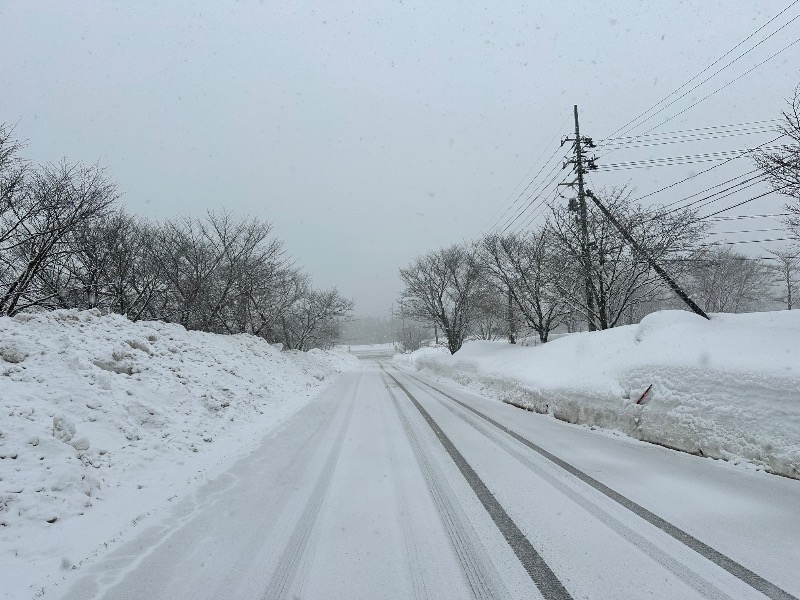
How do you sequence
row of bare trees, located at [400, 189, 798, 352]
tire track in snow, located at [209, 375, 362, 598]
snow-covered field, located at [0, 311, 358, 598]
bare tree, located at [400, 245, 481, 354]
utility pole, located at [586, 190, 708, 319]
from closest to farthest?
tire track in snow, located at [209, 375, 362, 598] < snow-covered field, located at [0, 311, 358, 598] < utility pole, located at [586, 190, 708, 319] < row of bare trees, located at [400, 189, 798, 352] < bare tree, located at [400, 245, 481, 354]

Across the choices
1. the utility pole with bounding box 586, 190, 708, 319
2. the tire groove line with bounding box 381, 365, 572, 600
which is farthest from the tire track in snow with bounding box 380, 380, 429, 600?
the utility pole with bounding box 586, 190, 708, 319

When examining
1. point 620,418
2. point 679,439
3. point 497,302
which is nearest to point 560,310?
point 497,302

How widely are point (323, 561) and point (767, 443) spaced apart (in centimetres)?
618

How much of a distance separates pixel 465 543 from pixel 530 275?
850 inches

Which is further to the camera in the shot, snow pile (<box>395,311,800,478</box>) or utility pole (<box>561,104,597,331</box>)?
utility pole (<box>561,104,597,331</box>)

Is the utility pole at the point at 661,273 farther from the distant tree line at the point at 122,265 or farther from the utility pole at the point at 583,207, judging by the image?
the distant tree line at the point at 122,265

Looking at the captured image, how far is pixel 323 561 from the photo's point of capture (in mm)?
3275

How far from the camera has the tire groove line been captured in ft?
9.28

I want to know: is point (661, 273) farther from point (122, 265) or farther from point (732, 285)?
point (732, 285)

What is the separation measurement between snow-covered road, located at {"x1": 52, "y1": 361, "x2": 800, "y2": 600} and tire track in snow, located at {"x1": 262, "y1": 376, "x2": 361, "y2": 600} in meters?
0.02

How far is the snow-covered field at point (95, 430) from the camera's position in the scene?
384 centimetres

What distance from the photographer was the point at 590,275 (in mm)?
16141

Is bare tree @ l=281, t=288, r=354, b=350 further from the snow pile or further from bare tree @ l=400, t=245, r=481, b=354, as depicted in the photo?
the snow pile

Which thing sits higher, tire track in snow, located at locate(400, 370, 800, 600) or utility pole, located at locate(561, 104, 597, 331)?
utility pole, located at locate(561, 104, 597, 331)
